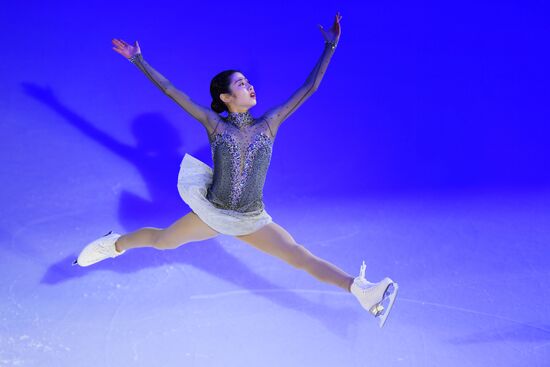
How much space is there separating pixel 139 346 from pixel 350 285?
140cm

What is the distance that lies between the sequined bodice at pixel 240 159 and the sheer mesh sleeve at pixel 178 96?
59 millimetres

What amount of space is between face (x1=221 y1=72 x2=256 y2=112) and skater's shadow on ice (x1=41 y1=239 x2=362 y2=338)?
1.45 metres

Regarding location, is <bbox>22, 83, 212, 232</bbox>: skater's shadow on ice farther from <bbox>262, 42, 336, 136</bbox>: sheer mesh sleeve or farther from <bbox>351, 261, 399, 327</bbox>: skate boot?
<bbox>351, 261, 399, 327</bbox>: skate boot

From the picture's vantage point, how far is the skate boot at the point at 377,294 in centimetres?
334

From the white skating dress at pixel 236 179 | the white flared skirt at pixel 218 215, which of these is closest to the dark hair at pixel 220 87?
the white skating dress at pixel 236 179

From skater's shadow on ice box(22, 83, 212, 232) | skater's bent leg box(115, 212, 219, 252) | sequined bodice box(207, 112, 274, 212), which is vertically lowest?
skater's bent leg box(115, 212, 219, 252)

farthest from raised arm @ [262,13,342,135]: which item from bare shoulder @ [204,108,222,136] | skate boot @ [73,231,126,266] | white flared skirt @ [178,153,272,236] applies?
skate boot @ [73,231,126,266]

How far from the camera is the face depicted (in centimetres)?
367

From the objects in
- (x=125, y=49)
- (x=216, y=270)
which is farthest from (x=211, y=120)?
(x=216, y=270)

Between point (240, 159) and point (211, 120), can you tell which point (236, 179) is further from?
point (211, 120)

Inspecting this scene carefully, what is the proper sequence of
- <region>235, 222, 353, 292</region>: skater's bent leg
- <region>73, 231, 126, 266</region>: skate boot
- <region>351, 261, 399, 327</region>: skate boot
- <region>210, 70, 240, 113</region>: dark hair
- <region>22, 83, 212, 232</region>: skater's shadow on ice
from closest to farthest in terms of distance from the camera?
<region>351, 261, 399, 327</region>: skate boot
<region>235, 222, 353, 292</region>: skater's bent leg
<region>210, 70, 240, 113</region>: dark hair
<region>73, 231, 126, 266</region>: skate boot
<region>22, 83, 212, 232</region>: skater's shadow on ice

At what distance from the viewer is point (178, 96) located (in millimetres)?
3619

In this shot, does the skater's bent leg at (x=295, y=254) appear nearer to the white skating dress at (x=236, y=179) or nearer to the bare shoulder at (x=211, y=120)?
the white skating dress at (x=236, y=179)

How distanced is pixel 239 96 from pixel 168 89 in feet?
1.22
